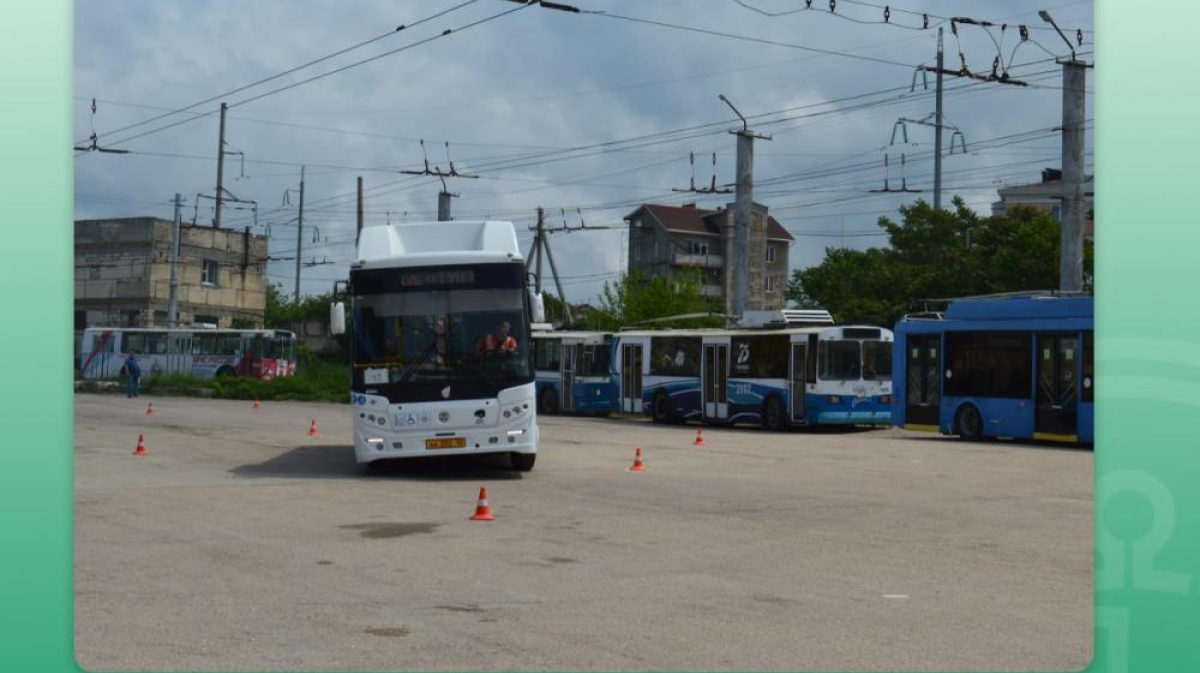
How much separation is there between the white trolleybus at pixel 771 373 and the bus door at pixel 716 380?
0.03m

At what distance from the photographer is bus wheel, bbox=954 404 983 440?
29156 mm

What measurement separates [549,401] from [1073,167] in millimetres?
22829

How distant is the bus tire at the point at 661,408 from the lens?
128ft

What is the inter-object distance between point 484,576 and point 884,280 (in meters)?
49.6

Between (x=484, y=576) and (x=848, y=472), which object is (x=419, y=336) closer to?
(x=848, y=472)

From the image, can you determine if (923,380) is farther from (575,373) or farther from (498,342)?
(575,373)

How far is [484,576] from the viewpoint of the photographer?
10.2 metres

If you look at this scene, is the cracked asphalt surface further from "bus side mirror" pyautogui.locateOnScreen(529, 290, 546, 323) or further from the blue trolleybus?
the blue trolleybus

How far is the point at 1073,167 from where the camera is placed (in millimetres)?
25656

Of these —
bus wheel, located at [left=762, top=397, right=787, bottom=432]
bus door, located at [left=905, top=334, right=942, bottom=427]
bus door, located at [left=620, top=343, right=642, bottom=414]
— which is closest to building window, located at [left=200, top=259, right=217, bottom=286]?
bus door, located at [left=620, top=343, right=642, bottom=414]

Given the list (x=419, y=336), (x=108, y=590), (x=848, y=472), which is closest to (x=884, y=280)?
(x=848, y=472)

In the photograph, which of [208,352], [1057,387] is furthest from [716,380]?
[208,352]

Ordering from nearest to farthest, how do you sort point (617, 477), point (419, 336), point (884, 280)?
point (419, 336)
point (617, 477)
point (884, 280)

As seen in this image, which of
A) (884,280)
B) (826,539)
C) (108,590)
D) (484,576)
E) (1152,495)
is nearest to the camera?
(1152,495)
